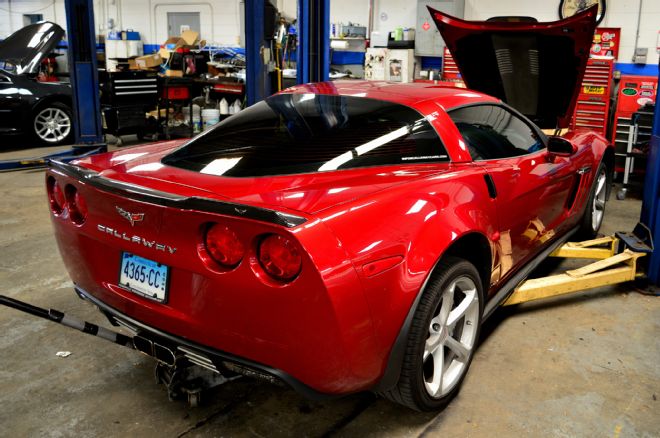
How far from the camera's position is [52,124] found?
8.56 metres

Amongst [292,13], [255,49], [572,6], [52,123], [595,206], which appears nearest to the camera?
[595,206]

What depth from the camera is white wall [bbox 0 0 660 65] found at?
29.7 ft

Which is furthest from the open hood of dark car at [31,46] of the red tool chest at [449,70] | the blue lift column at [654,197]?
the blue lift column at [654,197]

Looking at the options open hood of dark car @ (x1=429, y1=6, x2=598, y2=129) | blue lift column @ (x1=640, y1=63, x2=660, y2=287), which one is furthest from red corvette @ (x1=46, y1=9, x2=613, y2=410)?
open hood of dark car @ (x1=429, y1=6, x2=598, y2=129)

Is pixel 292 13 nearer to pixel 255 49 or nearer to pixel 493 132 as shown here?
pixel 255 49

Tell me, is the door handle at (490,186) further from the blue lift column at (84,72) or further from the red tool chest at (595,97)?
the blue lift column at (84,72)

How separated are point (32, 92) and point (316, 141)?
7.38 metres

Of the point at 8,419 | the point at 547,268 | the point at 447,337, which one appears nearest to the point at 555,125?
the point at 547,268

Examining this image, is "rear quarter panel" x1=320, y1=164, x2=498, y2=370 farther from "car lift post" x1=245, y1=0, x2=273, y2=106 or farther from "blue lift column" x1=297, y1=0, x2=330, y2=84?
"blue lift column" x1=297, y1=0, x2=330, y2=84

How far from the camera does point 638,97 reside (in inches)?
277

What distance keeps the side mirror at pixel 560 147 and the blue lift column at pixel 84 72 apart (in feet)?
19.2

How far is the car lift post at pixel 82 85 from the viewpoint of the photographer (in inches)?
274

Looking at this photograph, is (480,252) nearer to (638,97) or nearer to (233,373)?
(233,373)

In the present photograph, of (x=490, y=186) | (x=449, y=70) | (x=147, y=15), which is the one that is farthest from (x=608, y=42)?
(x=147, y=15)
